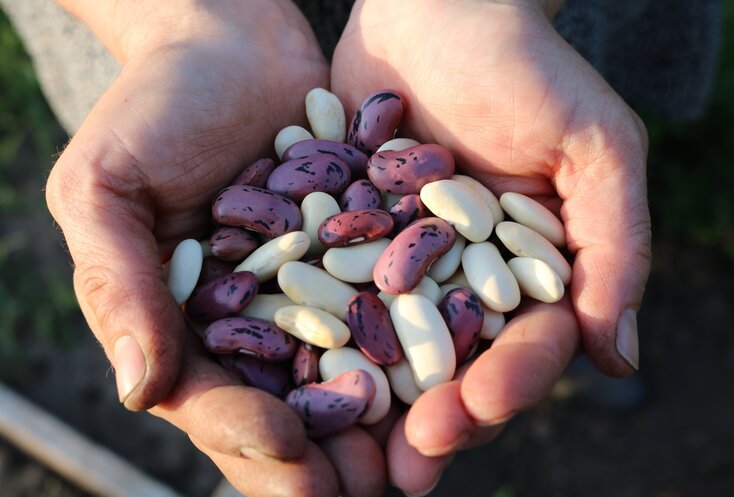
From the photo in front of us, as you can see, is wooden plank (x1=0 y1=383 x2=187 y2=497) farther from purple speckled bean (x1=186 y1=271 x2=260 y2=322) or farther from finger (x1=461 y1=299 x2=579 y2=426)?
finger (x1=461 y1=299 x2=579 y2=426)

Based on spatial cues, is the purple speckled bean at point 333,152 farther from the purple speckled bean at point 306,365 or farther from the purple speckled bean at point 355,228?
the purple speckled bean at point 306,365

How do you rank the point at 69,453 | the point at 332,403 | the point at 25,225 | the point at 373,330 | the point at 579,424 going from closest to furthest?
the point at 332,403 < the point at 373,330 < the point at 69,453 < the point at 579,424 < the point at 25,225

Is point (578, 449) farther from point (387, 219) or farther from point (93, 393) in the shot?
point (93, 393)

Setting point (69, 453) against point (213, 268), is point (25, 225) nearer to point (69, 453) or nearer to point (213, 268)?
point (69, 453)

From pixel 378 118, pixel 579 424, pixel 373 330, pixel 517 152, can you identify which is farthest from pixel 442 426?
pixel 579 424

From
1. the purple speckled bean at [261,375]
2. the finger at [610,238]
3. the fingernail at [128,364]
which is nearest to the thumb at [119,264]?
the fingernail at [128,364]

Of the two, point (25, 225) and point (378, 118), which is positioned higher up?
point (378, 118)
